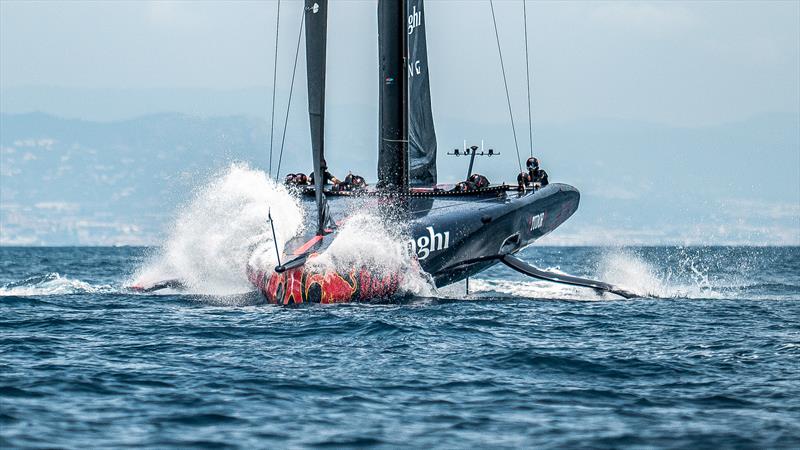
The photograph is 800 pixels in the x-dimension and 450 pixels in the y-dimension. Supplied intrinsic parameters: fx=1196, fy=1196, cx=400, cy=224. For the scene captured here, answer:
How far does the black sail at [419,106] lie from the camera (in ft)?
84.4

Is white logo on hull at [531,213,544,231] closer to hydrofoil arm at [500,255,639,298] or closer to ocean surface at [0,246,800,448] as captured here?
hydrofoil arm at [500,255,639,298]

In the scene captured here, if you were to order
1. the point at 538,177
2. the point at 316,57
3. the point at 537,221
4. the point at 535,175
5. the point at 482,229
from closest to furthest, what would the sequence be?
the point at 316,57 < the point at 482,229 < the point at 537,221 < the point at 535,175 < the point at 538,177

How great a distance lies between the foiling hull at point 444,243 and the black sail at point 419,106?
2109mm

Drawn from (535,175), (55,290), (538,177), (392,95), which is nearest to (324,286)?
(392,95)

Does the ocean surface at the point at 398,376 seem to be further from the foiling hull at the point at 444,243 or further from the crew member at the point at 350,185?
the crew member at the point at 350,185

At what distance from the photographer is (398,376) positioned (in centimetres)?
1250

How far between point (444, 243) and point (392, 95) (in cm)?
403

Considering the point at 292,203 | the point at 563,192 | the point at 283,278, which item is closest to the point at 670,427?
the point at 283,278

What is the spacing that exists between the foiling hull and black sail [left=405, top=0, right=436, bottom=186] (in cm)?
211

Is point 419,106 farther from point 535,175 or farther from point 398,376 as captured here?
point 398,376

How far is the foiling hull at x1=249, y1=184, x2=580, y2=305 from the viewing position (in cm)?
1936

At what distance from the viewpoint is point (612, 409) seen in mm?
10914

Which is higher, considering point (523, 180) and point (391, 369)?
point (523, 180)

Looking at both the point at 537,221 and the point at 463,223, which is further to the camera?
the point at 537,221
